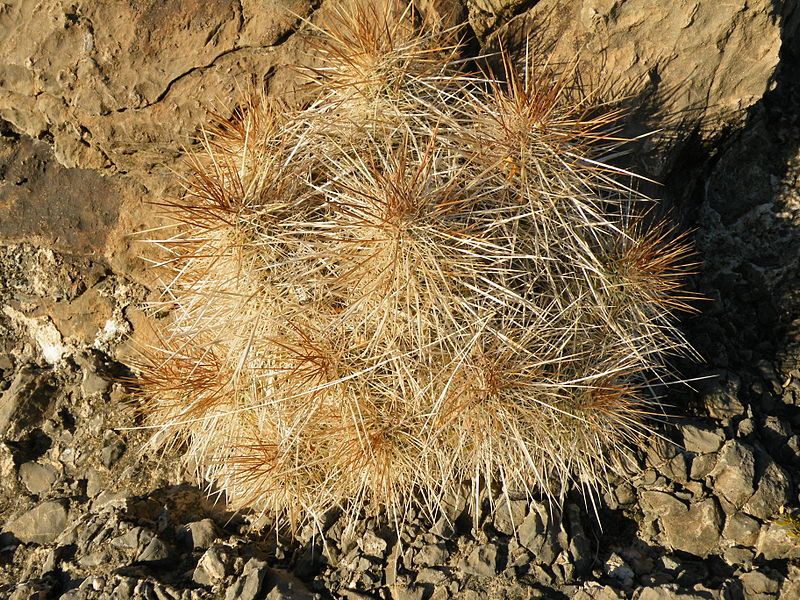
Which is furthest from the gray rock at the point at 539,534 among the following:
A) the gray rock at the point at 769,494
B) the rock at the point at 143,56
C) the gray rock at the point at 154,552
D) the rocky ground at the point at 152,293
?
the rock at the point at 143,56

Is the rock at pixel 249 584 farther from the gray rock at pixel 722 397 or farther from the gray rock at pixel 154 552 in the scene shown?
the gray rock at pixel 722 397

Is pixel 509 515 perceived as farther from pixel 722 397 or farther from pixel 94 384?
pixel 94 384

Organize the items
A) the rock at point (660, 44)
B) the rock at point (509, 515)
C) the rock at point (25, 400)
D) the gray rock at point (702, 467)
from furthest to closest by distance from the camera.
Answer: the rock at point (25, 400)
the rock at point (660, 44)
the gray rock at point (702, 467)
the rock at point (509, 515)

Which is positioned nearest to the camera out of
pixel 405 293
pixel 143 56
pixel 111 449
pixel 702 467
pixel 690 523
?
pixel 405 293

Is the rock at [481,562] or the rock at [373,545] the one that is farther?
the rock at [373,545]

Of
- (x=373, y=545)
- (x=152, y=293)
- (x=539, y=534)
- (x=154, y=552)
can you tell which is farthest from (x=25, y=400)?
(x=539, y=534)

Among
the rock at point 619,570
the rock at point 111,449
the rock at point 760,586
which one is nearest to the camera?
the rock at point 760,586

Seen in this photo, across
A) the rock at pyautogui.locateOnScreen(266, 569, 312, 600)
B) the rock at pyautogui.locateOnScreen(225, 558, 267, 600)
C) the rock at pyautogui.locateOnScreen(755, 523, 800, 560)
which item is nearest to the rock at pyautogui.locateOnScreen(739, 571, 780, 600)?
the rock at pyautogui.locateOnScreen(755, 523, 800, 560)

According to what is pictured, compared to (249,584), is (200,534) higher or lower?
higher
